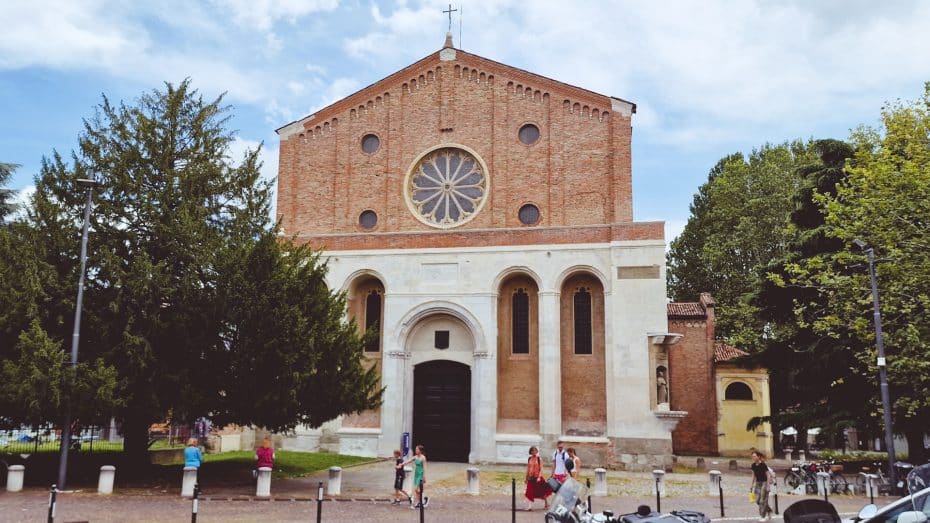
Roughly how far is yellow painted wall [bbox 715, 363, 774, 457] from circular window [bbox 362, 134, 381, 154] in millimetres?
18252

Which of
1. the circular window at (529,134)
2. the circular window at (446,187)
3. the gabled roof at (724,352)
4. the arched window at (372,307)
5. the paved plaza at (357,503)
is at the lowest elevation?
the paved plaza at (357,503)

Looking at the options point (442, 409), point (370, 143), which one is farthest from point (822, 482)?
point (370, 143)

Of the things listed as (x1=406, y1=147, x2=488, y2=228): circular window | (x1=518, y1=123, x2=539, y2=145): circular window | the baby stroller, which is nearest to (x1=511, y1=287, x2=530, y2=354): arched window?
(x1=406, y1=147, x2=488, y2=228): circular window

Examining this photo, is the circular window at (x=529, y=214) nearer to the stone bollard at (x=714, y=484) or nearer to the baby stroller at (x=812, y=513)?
the stone bollard at (x=714, y=484)

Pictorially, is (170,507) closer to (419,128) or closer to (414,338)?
(414,338)

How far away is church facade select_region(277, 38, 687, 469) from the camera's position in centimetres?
2444

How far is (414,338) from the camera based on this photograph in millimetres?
26641

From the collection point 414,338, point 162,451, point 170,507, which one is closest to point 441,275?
point 414,338

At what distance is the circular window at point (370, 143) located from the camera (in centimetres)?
2855

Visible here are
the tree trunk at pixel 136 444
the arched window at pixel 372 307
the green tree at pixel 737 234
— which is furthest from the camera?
the green tree at pixel 737 234

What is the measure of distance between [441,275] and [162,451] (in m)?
10.9

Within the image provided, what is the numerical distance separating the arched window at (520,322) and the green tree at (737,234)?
14512 mm

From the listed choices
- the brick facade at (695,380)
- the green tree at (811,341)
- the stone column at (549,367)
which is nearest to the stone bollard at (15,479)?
the stone column at (549,367)

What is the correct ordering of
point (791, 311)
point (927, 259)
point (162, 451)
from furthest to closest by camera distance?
point (791, 311), point (162, 451), point (927, 259)
